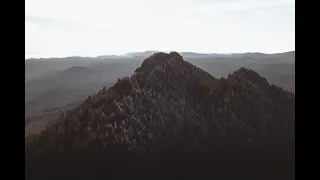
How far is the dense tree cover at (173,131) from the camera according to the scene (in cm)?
378

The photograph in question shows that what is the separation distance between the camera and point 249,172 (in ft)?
12.3

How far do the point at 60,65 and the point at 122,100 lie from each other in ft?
5.51

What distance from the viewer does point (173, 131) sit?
4082 mm

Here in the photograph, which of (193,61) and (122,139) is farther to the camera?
(193,61)

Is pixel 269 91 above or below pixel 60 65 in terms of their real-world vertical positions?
below

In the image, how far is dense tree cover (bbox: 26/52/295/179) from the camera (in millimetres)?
3783
